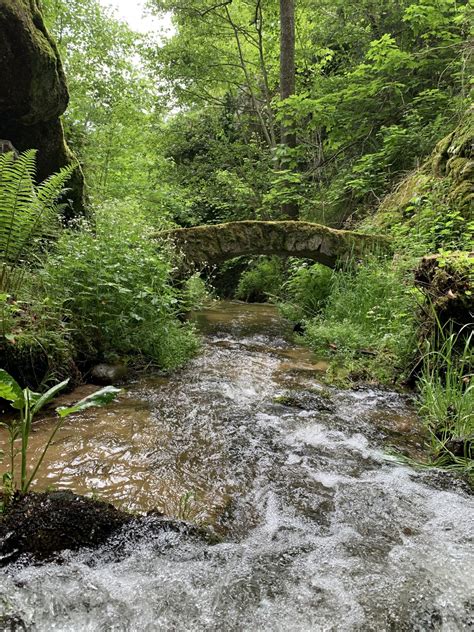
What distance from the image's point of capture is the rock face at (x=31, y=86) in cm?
571

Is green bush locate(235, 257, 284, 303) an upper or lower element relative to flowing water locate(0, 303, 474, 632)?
upper

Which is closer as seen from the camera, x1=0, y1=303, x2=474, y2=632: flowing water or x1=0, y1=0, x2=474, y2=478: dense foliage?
x1=0, y1=303, x2=474, y2=632: flowing water

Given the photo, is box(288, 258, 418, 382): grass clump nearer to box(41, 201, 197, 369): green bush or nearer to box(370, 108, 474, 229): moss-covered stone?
box(370, 108, 474, 229): moss-covered stone

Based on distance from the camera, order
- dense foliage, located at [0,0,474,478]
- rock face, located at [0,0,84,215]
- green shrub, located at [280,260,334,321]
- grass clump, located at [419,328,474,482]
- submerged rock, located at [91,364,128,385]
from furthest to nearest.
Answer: green shrub, located at [280,260,334,321], rock face, located at [0,0,84,215], submerged rock, located at [91,364,128,385], dense foliage, located at [0,0,474,478], grass clump, located at [419,328,474,482]

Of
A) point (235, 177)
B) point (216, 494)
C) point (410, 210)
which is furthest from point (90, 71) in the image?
point (216, 494)

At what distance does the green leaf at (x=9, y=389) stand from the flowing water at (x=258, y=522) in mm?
679

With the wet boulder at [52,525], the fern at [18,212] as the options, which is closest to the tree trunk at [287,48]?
the fern at [18,212]

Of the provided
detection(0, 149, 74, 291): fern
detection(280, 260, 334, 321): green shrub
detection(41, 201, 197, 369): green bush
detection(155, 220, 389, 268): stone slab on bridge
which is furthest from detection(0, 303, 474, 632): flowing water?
detection(280, 260, 334, 321): green shrub

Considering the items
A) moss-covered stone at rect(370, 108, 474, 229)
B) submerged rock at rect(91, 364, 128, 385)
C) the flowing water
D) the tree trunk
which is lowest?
the flowing water

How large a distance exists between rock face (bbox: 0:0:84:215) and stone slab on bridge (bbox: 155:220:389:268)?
2.35m

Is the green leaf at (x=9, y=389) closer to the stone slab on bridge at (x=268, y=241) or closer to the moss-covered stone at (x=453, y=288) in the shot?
the moss-covered stone at (x=453, y=288)

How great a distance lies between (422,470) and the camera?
2814mm

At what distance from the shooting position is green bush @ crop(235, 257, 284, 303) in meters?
12.8

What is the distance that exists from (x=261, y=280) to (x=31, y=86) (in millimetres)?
8228
